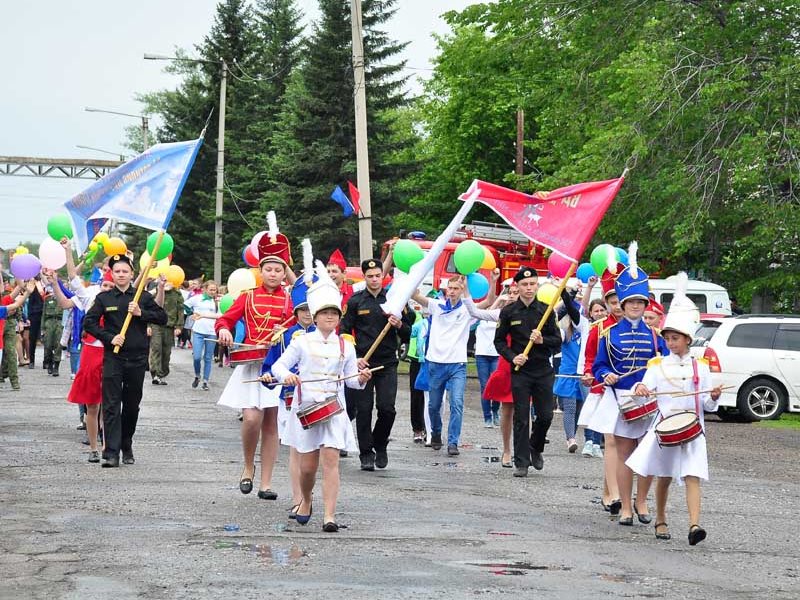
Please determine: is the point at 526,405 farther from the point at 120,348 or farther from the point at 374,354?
the point at 120,348

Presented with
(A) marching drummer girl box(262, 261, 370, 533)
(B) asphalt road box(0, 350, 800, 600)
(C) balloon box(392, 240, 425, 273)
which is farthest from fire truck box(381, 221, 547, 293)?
(A) marching drummer girl box(262, 261, 370, 533)

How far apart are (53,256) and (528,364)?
17.8ft

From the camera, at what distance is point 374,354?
13578 millimetres

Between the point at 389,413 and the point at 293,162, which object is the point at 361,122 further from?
the point at 293,162

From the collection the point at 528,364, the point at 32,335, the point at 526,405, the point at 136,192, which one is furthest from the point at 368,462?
the point at 32,335

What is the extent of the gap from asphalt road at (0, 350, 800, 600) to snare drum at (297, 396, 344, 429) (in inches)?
27.1

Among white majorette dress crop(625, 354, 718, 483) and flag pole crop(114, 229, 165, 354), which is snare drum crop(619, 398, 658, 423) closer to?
white majorette dress crop(625, 354, 718, 483)

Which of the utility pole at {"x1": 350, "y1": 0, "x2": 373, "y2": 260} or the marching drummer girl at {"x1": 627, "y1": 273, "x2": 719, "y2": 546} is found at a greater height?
the utility pole at {"x1": 350, "y1": 0, "x2": 373, "y2": 260}

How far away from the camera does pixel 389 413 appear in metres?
13.5

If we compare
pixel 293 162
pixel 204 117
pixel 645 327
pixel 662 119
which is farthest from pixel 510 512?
pixel 204 117

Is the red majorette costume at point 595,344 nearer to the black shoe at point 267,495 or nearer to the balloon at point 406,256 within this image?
the balloon at point 406,256

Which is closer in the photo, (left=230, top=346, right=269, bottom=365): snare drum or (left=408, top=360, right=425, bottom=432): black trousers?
(left=230, top=346, right=269, bottom=365): snare drum

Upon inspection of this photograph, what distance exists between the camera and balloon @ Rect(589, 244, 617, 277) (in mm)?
11805

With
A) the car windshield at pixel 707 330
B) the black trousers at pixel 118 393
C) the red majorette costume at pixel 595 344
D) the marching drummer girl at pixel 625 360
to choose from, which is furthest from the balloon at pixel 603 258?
the car windshield at pixel 707 330
